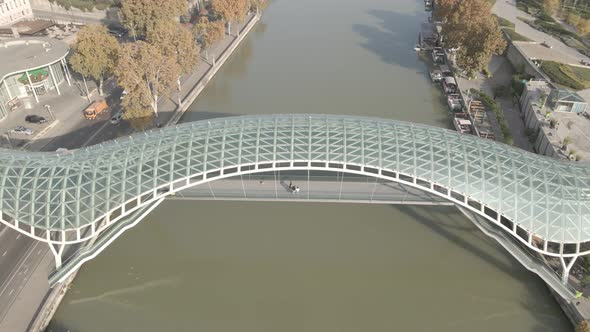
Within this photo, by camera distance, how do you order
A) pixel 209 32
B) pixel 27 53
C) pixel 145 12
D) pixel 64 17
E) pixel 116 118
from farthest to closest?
pixel 64 17
pixel 145 12
pixel 209 32
pixel 27 53
pixel 116 118

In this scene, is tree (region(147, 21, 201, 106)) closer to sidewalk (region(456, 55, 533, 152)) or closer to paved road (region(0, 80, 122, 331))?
paved road (region(0, 80, 122, 331))

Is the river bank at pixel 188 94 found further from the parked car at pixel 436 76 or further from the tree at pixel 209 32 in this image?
the parked car at pixel 436 76

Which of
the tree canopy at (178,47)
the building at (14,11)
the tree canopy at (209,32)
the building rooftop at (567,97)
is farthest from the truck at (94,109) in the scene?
the building rooftop at (567,97)

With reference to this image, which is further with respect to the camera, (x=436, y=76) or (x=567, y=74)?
(x=436, y=76)

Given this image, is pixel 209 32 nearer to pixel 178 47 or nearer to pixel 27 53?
pixel 178 47

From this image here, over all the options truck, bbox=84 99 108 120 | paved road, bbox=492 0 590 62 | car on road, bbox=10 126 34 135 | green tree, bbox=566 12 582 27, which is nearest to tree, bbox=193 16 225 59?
truck, bbox=84 99 108 120

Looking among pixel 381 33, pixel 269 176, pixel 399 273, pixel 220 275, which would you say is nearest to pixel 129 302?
pixel 220 275

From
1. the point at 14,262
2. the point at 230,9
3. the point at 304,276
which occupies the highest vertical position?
the point at 230,9

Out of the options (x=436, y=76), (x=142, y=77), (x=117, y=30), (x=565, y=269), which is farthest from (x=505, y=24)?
(x=117, y=30)
